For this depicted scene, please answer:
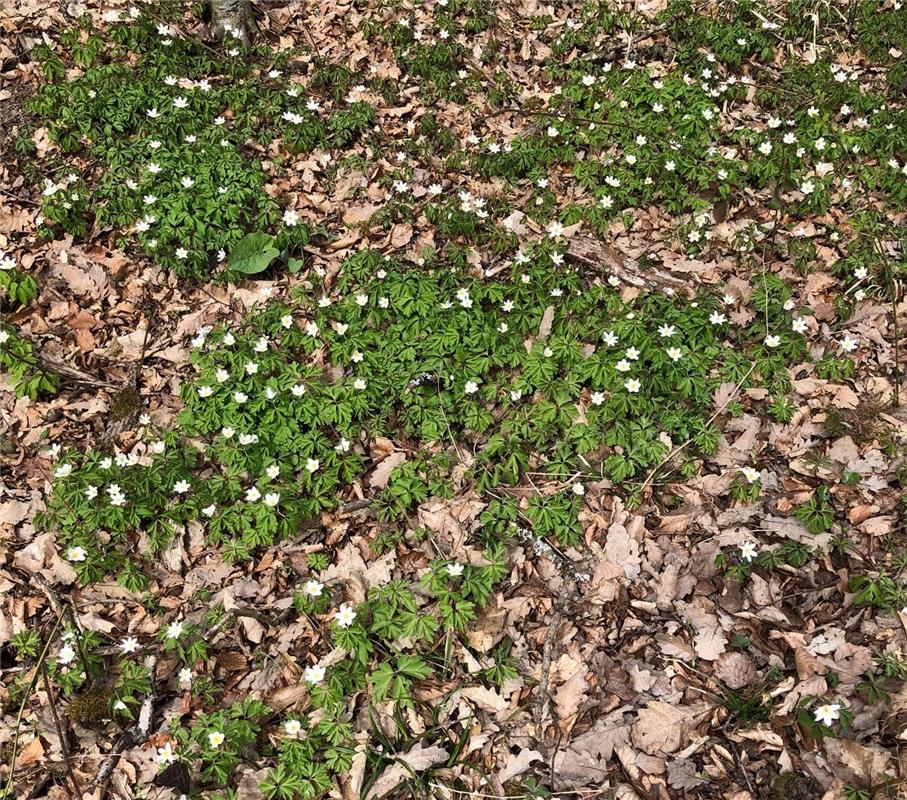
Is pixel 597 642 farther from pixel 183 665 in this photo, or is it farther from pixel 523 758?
pixel 183 665

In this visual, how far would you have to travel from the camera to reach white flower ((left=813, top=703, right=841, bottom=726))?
3.09 m

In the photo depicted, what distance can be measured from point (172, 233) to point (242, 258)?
1.73 feet

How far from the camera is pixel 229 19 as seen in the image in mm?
6672

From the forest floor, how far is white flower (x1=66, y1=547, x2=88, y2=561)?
15mm

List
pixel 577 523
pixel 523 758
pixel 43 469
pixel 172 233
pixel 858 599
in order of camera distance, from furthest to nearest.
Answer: pixel 172 233
pixel 43 469
pixel 577 523
pixel 858 599
pixel 523 758

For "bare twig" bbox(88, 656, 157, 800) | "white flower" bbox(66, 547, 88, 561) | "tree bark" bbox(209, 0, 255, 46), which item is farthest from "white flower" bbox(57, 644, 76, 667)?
"tree bark" bbox(209, 0, 255, 46)

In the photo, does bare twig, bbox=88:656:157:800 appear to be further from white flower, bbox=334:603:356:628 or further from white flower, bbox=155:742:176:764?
white flower, bbox=334:603:356:628

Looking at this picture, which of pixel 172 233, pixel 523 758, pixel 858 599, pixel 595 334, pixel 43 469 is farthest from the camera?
pixel 172 233

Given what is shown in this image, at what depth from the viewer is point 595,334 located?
4.75 metres

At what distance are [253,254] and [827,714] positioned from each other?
4553 mm

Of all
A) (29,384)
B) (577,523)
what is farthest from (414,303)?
(29,384)

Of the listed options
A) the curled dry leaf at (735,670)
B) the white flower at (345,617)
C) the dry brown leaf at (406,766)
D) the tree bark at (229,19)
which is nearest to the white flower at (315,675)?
the white flower at (345,617)

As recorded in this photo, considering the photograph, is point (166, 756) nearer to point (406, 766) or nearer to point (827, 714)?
point (406, 766)

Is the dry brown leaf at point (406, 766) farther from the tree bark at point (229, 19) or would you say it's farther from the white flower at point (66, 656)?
the tree bark at point (229, 19)
